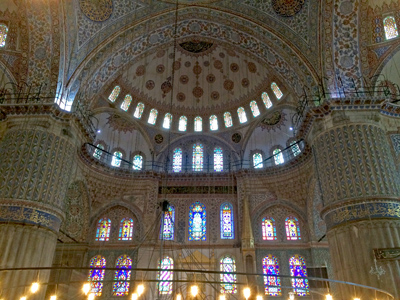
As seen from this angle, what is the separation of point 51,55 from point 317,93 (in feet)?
31.7

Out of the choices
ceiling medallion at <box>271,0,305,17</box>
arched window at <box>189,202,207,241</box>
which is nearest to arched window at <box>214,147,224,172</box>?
arched window at <box>189,202,207,241</box>

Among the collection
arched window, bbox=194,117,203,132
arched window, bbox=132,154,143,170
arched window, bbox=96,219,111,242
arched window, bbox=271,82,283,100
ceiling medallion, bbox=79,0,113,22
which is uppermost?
ceiling medallion, bbox=79,0,113,22

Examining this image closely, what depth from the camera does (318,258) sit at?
14.0 metres

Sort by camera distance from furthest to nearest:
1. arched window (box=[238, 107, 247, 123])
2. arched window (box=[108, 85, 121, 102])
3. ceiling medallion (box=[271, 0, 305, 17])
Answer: arched window (box=[238, 107, 247, 123])
arched window (box=[108, 85, 121, 102])
ceiling medallion (box=[271, 0, 305, 17])

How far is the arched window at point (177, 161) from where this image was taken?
16859 mm

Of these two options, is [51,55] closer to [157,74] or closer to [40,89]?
[40,89]

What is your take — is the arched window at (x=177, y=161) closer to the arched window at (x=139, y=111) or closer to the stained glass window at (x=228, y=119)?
the arched window at (x=139, y=111)

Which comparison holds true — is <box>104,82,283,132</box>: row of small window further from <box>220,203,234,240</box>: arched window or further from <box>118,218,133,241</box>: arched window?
<box>118,218,133,241</box>: arched window

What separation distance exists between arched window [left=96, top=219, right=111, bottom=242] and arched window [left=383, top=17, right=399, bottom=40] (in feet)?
44.9

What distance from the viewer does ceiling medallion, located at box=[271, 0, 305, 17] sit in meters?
12.2

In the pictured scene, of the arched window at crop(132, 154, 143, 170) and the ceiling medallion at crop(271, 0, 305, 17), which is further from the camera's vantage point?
the arched window at crop(132, 154, 143, 170)

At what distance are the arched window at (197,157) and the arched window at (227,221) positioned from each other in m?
2.38

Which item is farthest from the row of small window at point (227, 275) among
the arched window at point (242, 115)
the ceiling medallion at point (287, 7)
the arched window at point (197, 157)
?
the ceiling medallion at point (287, 7)

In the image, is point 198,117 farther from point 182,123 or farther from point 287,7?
point 287,7
